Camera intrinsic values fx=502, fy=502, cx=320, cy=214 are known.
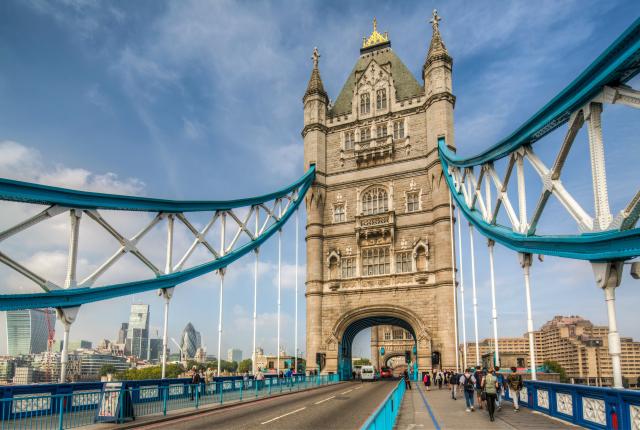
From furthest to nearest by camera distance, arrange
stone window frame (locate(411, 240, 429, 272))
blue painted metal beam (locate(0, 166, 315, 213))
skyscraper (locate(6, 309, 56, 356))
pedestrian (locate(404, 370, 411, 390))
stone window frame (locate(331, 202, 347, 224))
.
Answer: skyscraper (locate(6, 309, 56, 356)) → stone window frame (locate(331, 202, 347, 224)) → stone window frame (locate(411, 240, 429, 272)) → pedestrian (locate(404, 370, 411, 390)) → blue painted metal beam (locate(0, 166, 315, 213))

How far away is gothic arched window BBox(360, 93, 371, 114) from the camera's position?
46.5m

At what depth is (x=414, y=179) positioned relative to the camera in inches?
1657

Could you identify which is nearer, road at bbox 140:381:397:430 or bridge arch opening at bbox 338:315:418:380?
road at bbox 140:381:397:430

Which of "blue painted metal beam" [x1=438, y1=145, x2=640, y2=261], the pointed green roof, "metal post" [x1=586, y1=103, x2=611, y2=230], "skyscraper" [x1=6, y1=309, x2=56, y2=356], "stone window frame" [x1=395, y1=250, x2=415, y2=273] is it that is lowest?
"skyscraper" [x1=6, y1=309, x2=56, y2=356]

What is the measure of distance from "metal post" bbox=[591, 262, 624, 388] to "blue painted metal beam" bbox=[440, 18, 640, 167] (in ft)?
14.8

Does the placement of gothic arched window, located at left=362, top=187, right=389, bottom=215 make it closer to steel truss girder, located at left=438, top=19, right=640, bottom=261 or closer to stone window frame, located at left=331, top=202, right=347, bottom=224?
stone window frame, located at left=331, top=202, right=347, bottom=224

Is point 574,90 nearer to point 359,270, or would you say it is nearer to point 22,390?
point 22,390

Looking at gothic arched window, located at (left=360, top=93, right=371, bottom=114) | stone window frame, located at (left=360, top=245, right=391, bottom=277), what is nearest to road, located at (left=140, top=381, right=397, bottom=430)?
stone window frame, located at (left=360, top=245, right=391, bottom=277)

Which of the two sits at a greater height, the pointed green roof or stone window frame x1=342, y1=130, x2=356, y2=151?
the pointed green roof

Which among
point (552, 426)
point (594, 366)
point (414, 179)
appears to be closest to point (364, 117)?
point (414, 179)

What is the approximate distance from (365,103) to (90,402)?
3709cm

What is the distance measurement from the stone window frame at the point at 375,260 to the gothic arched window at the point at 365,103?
13.2 meters

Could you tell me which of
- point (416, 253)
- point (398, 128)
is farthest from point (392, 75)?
point (416, 253)

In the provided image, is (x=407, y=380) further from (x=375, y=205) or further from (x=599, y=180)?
(x=599, y=180)
